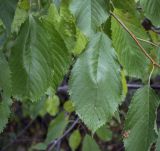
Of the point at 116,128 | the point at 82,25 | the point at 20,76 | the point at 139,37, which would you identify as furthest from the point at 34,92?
the point at 116,128

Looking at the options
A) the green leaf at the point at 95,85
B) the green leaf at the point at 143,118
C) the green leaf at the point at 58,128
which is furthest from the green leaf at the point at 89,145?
the green leaf at the point at 95,85

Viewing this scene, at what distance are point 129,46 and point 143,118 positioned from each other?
147 millimetres

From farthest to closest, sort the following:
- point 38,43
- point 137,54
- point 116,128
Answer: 1. point 116,128
2. point 137,54
3. point 38,43

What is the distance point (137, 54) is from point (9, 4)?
0.92ft

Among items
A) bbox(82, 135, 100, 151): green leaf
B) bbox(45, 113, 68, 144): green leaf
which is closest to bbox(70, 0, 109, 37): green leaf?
bbox(82, 135, 100, 151): green leaf

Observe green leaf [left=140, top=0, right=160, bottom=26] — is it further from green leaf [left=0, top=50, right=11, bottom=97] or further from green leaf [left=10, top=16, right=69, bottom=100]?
green leaf [left=0, top=50, right=11, bottom=97]

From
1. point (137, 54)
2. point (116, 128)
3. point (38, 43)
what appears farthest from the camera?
point (116, 128)

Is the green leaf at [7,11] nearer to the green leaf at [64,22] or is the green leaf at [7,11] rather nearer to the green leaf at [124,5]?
the green leaf at [64,22]

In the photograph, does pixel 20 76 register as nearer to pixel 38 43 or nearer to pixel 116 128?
pixel 38 43

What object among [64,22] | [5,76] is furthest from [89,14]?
[5,76]

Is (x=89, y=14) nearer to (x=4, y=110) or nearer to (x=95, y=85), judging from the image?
(x=95, y=85)

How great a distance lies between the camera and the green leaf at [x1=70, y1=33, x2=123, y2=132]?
0.73 metres

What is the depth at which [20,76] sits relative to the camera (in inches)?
29.6

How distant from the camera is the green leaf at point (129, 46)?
833 millimetres
